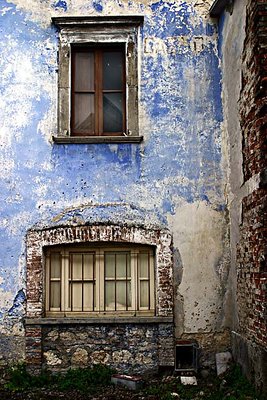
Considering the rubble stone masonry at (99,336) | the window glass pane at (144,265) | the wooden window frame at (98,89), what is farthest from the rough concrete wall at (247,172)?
the wooden window frame at (98,89)

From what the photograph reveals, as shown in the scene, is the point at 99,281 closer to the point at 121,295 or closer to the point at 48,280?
the point at 121,295

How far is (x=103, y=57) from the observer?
898 cm

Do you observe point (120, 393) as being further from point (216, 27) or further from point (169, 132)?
point (216, 27)

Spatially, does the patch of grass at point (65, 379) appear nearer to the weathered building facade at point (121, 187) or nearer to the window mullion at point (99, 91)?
the weathered building facade at point (121, 187)

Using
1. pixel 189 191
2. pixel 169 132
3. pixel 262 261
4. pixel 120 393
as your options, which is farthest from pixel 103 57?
pixel 120 393

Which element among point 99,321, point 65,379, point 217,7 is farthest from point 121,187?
point 217,7

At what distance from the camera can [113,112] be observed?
884 cm

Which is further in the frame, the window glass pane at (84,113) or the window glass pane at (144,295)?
the window glass pane at (84,113)

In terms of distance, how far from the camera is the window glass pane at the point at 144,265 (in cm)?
856

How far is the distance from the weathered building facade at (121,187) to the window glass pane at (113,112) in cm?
3

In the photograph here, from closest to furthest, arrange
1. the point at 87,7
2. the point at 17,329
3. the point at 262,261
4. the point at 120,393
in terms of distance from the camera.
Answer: the point at 262,261
the point at 120,393
the point at 17,329
the point at 87,7

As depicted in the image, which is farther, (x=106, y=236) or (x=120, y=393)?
(x=106, y=236)

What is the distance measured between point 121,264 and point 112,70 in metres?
2.96

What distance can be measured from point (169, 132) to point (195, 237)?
1603 millimetres
